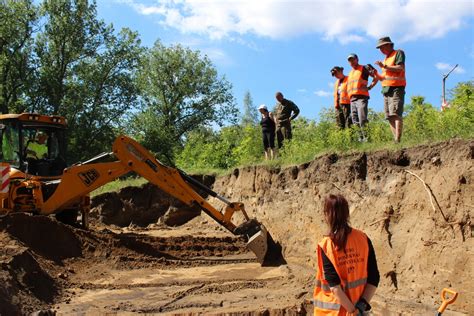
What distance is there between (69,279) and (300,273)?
164 inches

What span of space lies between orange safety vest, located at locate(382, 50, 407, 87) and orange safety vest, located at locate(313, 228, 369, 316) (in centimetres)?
546

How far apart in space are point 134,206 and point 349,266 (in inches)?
569

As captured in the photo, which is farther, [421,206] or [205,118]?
[205,118]

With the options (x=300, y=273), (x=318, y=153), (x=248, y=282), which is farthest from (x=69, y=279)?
(x=318, y=153)

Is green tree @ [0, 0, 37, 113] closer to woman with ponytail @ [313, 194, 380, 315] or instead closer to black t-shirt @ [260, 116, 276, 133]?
black t-shirt @ [260, 116, 276, 133]

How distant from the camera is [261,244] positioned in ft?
32.9

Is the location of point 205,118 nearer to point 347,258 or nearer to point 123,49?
point 123,49

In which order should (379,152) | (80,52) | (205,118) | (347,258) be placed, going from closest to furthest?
1. (347,258)
2. (379,152)
3. (80,52)
4. (205,118)

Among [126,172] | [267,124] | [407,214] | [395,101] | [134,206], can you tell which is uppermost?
[267,124]

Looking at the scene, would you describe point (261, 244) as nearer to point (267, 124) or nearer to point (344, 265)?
point (267, 124)

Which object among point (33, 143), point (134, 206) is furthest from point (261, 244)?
point (134, 206)

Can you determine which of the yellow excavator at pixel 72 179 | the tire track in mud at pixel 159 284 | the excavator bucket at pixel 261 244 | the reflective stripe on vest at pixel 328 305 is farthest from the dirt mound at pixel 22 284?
the reflective stripe on vest at pixel 328 305

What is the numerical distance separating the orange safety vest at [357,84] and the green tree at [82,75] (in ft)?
72.3

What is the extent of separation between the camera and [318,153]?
34.1ft
